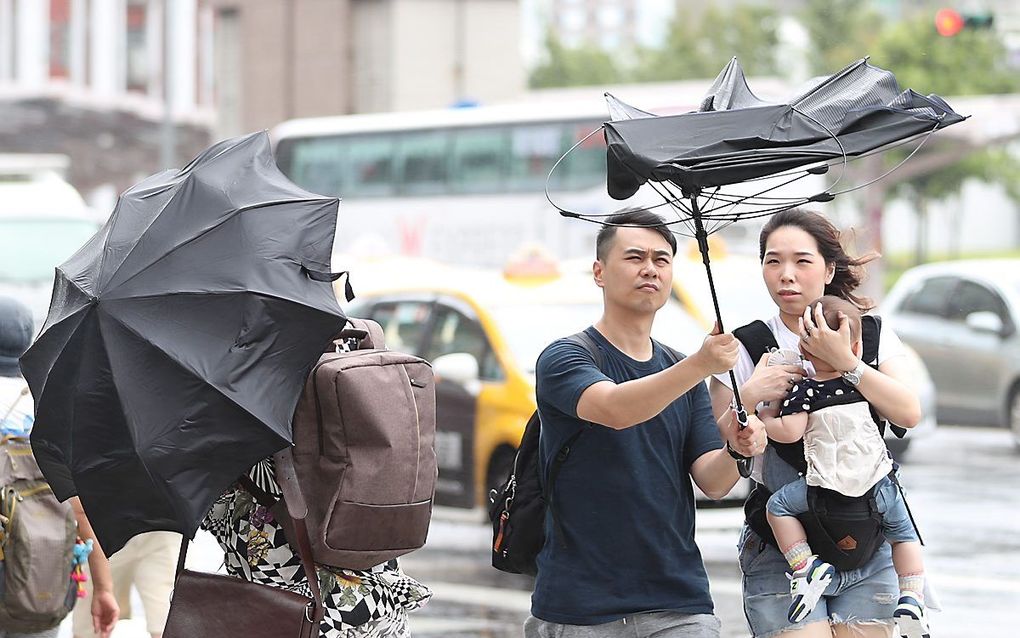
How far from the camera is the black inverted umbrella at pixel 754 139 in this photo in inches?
137

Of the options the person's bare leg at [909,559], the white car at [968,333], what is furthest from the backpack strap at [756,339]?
the white car at [968,333]

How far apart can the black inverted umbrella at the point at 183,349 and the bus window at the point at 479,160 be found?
19.8 meters

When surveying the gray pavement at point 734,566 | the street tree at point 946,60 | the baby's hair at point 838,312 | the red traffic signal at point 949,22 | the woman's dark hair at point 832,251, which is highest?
the street tree at point 946,60

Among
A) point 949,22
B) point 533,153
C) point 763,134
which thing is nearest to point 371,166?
point 533,153

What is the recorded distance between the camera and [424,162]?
24.5 metres

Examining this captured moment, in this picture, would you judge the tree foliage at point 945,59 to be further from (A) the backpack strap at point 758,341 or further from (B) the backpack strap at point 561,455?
(B) the backpack strap at point 561,455

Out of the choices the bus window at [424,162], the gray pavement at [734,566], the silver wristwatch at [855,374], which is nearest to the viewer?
Answer: the silver wristwatch at [855,374]

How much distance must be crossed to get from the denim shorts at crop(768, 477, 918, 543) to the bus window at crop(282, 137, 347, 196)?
71.6 feet

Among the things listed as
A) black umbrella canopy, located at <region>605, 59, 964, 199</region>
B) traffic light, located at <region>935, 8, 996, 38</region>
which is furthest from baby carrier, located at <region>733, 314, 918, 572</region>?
traffic light, located at <region>935, 8, 996, 38</region>

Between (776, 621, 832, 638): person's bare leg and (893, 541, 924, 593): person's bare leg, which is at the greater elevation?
(893, 541, 924, 593): person's bare leg

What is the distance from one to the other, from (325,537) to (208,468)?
32 cm

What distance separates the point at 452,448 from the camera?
987 centimetres

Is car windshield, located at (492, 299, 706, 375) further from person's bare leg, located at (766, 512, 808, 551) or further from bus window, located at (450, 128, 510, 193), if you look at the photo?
bus window, located at (450, 128, 510, 193)

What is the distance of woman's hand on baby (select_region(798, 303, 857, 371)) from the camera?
152 inches
